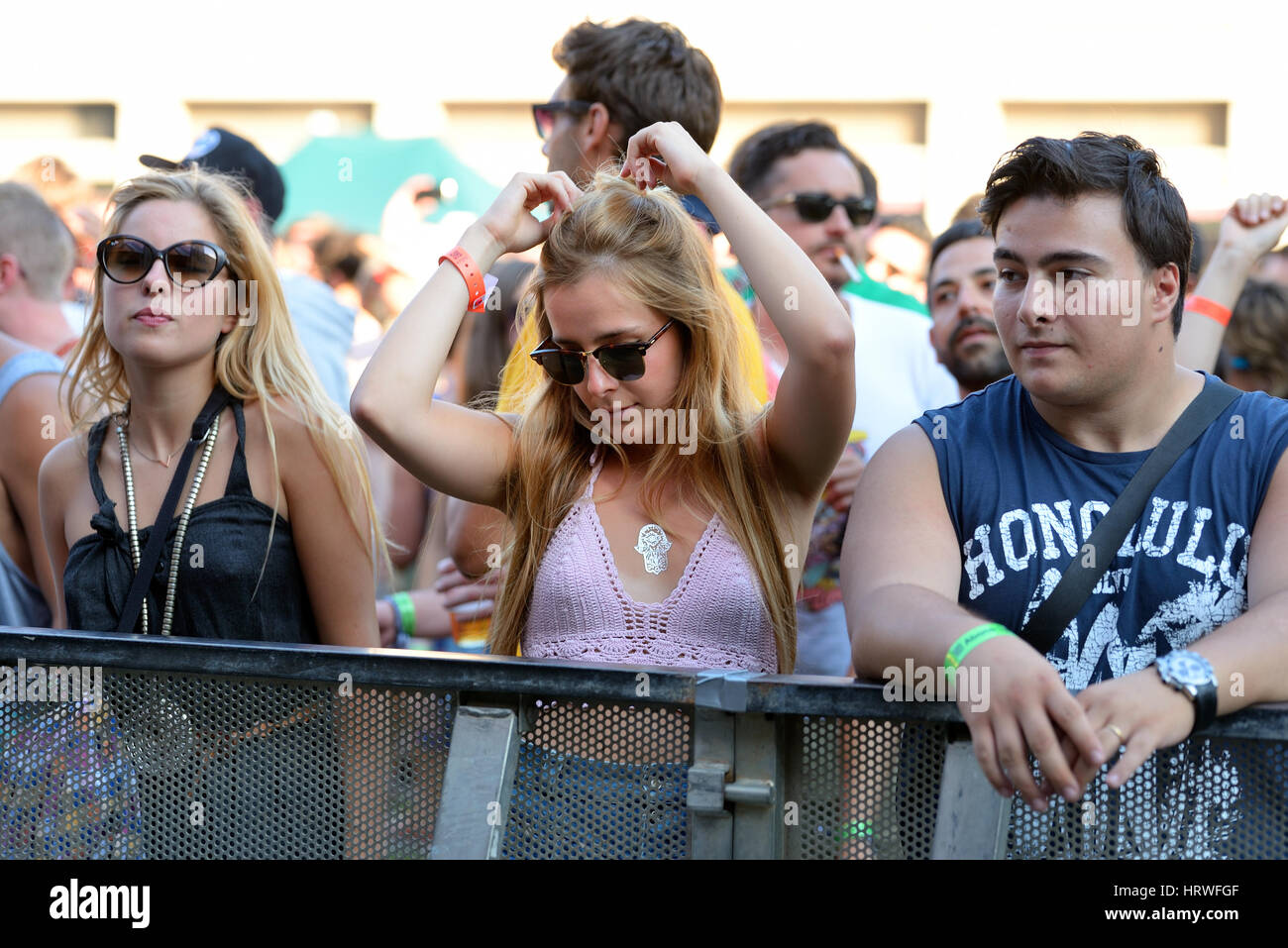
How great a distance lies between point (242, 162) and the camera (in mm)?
4027

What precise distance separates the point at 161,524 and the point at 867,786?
161 cm

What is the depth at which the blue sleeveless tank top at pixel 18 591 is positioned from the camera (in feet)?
10.6

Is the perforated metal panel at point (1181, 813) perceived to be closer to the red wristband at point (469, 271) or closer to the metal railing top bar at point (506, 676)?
the metal railing top bar at point (506, 676)

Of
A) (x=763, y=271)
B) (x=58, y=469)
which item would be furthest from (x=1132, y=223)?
(x=58, y=469)

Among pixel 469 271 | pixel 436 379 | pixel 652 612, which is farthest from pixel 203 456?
pixel 652 612

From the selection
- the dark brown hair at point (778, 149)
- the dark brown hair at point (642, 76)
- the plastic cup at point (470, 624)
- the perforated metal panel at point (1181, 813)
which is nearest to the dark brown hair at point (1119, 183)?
the perforated metal panel at point (1181, 813)

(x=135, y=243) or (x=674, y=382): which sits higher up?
(x=135, y=243)

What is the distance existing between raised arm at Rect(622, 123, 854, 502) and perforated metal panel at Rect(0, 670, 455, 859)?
95 cm

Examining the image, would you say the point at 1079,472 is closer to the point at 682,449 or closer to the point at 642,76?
the point at 682,449

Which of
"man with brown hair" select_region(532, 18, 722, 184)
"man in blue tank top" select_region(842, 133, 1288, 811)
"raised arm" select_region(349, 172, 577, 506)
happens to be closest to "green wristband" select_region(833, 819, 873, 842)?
"man in blue tank top" select_region(842, 133, 1288, 811)
